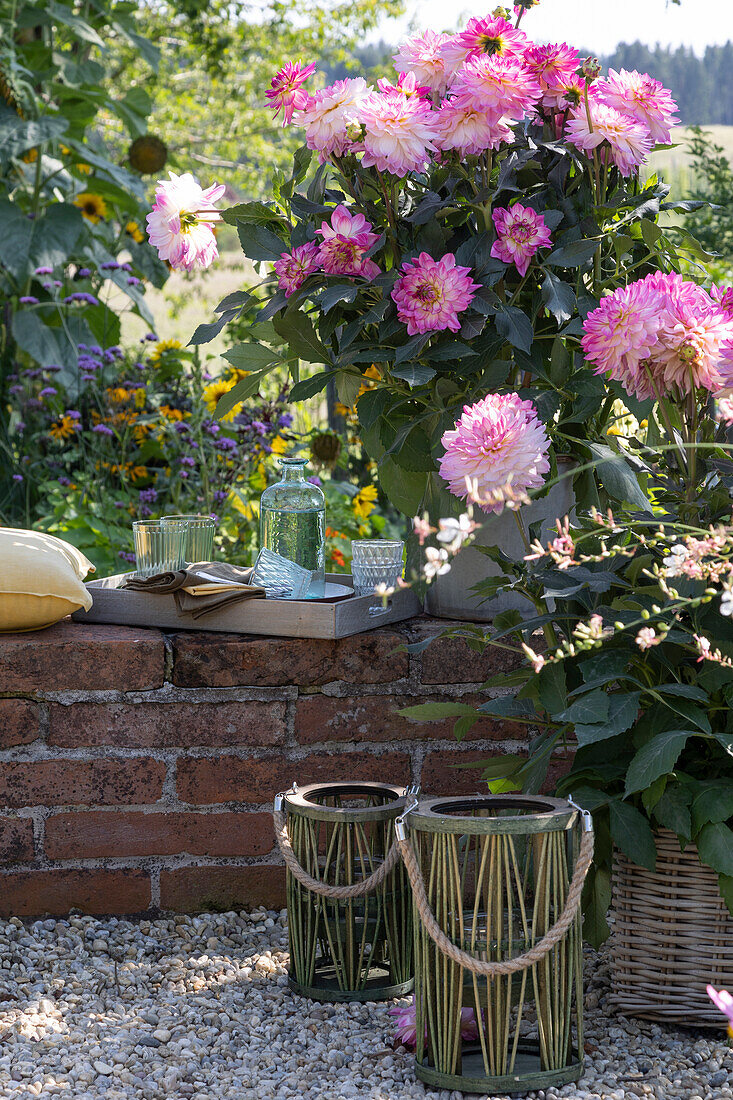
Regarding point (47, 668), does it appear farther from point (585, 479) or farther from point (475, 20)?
point (475, 20)

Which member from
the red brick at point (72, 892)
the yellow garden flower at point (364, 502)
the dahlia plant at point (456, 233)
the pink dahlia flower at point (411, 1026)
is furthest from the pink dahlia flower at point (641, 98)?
the yellow garden flower at point (364, 502)

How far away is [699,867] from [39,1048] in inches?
30.9

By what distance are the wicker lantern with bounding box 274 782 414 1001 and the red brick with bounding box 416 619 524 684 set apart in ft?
0.89

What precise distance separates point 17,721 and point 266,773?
0.36 m

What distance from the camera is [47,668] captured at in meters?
1.59

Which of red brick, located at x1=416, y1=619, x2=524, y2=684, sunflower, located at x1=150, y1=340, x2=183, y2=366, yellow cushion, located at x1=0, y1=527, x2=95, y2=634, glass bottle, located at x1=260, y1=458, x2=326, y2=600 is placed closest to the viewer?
yellow cushion, located at x1=0, y1=527, x2=95, y2=634

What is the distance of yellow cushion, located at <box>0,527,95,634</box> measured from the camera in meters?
1.55

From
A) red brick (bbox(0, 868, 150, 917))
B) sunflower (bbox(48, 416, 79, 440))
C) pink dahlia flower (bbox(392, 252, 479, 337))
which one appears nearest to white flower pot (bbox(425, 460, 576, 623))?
pink dahlia flower (bbox(392, 252, 479, 337))

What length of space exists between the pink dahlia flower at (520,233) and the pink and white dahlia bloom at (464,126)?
9 centimetres

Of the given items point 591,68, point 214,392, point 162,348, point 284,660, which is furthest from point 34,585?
point 162,348

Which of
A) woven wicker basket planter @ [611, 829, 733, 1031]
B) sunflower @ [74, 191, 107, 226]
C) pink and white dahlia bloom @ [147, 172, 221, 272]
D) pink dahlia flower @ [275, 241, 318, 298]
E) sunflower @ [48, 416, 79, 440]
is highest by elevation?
sunflower @ [74, 191, 107, 226]

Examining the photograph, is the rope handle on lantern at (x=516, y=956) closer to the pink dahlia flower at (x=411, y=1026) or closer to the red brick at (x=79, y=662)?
the pink dahlia flower at (x=411, y=1026)

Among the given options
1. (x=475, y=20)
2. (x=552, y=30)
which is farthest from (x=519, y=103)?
(x=552, y=30)

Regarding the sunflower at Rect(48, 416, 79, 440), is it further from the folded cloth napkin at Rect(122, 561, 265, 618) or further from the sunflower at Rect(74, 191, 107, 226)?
the folded cloth napkin at Rect(122, 561, 265, 618)
